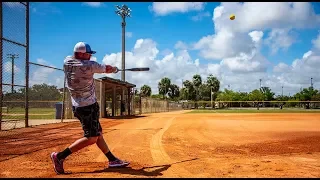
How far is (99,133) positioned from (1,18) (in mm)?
8420

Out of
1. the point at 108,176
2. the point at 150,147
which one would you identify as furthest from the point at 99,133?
the point at 150,147

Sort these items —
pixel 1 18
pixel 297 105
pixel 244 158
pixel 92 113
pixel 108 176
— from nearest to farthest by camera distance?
pixel 108 176, pixel 92 113, pixel 244 158, pixel 1 18, pixel 297 105

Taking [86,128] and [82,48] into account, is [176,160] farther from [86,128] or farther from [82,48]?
[82,48]

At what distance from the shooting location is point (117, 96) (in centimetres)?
3198

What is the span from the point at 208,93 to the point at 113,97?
8798cm

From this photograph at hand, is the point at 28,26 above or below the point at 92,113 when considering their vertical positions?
above

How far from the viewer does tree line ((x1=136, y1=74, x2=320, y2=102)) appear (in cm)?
9825

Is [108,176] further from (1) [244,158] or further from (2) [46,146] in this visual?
(2) [46,146]

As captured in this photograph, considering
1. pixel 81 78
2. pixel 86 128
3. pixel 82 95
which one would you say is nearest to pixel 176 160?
pixel 86 128

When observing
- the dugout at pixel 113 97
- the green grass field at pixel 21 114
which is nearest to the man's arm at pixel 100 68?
Result: the green grass field at pixel 21 114

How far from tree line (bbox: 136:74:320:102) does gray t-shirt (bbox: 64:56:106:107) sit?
85.7m

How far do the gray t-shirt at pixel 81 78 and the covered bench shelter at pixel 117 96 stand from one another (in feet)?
62.6

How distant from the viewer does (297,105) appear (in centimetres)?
8106

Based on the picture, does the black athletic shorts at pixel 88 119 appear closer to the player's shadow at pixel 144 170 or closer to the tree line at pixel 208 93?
the player's shadow at pixel 144 170
